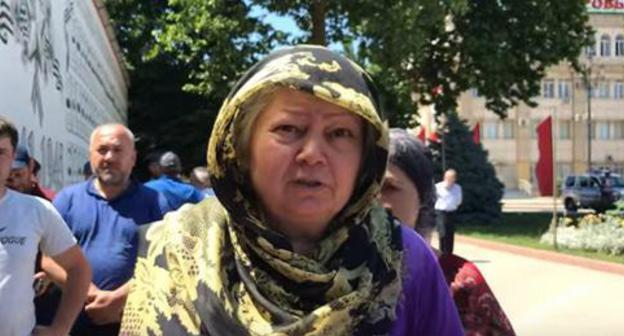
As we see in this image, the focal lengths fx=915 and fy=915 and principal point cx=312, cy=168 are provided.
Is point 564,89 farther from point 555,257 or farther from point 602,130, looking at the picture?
point 555,257

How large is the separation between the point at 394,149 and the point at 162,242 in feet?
3.86

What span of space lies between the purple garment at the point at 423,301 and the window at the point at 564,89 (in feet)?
237

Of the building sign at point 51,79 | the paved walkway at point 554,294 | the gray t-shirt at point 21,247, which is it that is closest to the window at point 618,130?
the paved walkway at point 554,294

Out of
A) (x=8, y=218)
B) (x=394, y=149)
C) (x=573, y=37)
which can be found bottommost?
(x=8, y=218)

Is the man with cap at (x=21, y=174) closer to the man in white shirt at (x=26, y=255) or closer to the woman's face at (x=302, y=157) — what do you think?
the man in white shirt at (x=26, y=255)

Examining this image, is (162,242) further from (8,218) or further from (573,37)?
(573,37)

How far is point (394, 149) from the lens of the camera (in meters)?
2.85

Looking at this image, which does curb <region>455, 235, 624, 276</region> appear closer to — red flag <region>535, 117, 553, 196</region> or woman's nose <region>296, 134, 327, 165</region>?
red flag <region>535, 117, 553, 196</region>

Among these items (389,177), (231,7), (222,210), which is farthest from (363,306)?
(231,7)

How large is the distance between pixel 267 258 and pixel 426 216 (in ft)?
4.45

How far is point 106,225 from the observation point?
4734 millimetres

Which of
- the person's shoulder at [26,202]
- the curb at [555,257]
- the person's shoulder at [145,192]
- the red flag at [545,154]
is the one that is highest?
the person's shoulder at [26,202]

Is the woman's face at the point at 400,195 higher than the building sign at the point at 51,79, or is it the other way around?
the building sign at the point at 51,79

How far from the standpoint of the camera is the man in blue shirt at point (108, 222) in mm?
4555
